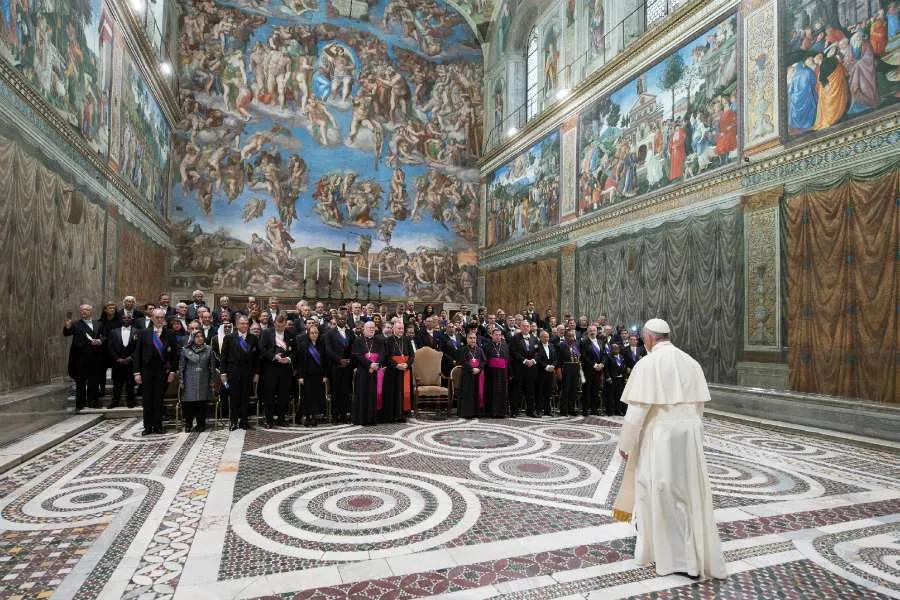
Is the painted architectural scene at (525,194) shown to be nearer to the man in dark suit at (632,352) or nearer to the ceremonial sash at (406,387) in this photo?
the man in dark suit at (632,352)

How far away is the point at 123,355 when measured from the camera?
8203mm

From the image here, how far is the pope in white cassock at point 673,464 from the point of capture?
3.24m

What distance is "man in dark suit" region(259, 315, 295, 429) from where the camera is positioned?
25.7 feet

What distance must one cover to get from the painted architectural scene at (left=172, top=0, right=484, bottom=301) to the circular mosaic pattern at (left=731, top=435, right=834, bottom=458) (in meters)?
15.3

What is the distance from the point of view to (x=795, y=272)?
29.3ft

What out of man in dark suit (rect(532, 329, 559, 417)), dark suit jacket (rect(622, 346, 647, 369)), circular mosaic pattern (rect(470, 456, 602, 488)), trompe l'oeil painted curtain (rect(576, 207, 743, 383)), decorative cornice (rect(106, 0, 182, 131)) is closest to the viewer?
circular mosaic pattern (rect(470, 456, 602, 488))

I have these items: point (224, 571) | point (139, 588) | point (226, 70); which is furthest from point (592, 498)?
point (226, 70)

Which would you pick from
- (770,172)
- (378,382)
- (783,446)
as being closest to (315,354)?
(378,382)

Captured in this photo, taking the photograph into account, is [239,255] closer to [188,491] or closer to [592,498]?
[188,491]

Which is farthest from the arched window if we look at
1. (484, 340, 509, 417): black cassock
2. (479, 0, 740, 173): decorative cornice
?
(484, 340, 509, 417): black cassock

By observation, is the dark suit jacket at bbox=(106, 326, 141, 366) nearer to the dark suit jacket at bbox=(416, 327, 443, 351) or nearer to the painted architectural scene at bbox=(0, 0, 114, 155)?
the painted architectural scene at bbox=(0, 0, 114, 155)

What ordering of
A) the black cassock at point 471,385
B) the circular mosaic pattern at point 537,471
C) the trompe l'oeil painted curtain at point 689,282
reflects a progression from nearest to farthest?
the circular mosaic pattern at point 537,471, the black cassock at point 471,385, the trompe l'oeil painted curtain at point 689,282

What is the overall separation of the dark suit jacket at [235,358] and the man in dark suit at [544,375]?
524cm

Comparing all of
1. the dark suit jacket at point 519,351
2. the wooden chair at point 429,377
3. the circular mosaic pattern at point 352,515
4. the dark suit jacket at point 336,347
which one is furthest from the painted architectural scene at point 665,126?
the circular mosaic pattern at point 352,515
